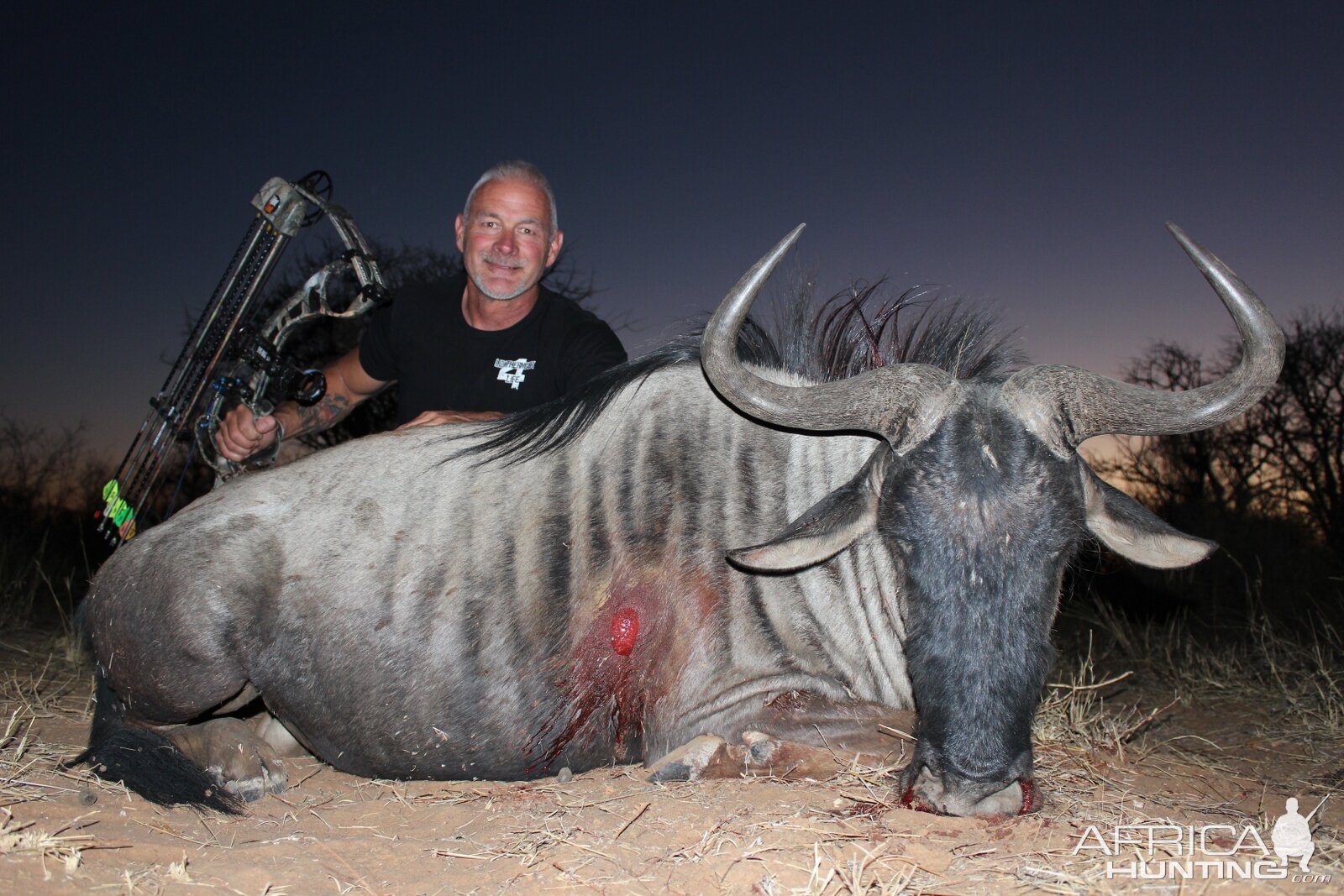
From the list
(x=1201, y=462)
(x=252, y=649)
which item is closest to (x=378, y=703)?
(x=252, y=649)

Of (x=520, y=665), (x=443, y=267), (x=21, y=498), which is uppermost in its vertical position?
(x=443, y=267)

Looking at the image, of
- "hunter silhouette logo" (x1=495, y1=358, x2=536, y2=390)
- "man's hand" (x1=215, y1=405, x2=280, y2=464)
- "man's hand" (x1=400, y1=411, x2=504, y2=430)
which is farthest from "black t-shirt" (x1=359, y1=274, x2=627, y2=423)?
"man's hand" (x1=215, y1=405, x2=280, y2=464)

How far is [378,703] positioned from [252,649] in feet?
1.51

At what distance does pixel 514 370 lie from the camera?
4465mm

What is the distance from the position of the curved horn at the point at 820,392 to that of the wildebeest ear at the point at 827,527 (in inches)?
4.7

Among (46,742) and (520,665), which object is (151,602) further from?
(520,665)

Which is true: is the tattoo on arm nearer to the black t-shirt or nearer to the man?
the man

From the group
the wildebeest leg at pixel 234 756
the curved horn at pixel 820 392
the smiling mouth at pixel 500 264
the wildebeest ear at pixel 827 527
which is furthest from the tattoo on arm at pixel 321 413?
the wildebeest ear at pixel 827 527

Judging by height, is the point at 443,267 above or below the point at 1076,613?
above

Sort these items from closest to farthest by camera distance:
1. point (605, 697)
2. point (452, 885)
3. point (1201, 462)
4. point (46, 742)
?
1. point (452, 885)
2. point (605, 697)
3. point (46, 742)
4. point (1201, 462)

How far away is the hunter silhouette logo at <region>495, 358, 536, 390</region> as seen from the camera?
4.44 meters

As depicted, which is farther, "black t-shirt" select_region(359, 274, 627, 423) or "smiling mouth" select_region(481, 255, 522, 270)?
"smiling mouth" select_region(481, 255, 522, 270)

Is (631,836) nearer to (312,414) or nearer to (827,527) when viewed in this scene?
(827,527)

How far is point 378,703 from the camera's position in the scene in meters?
3.08
